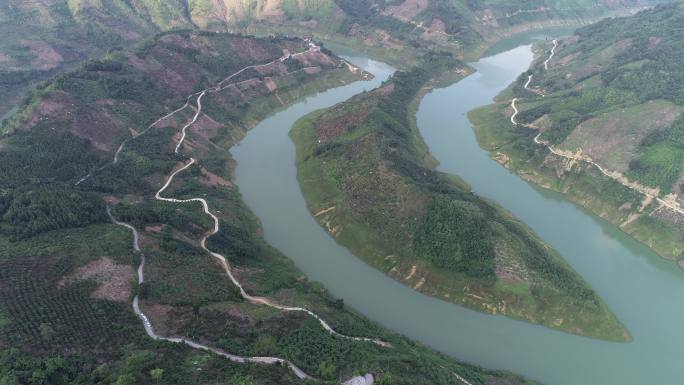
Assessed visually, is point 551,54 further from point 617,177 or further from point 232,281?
point 232,281

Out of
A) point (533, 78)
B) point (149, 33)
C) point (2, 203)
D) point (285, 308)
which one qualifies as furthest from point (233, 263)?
point (149, 33)

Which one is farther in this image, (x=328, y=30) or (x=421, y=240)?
(x=328, y=30)

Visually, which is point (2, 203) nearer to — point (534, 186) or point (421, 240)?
point (421, 240)

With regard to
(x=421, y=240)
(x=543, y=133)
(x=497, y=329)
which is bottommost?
(x=497, y=329)

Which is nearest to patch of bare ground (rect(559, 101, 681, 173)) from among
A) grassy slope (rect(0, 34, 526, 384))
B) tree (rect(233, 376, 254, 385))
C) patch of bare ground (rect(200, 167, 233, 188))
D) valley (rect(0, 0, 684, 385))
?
valley (rect(0, 0, 684, 385))

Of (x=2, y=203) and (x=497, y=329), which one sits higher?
(x=2, y=203)

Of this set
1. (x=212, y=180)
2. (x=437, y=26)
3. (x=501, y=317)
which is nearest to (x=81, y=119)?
(x=212, y=180)
